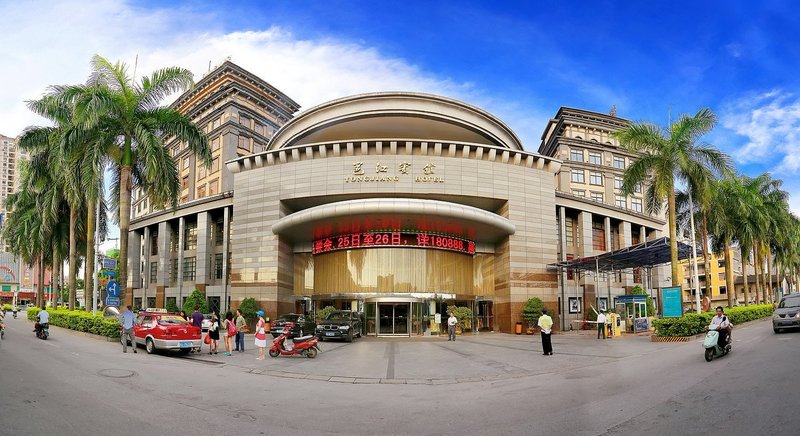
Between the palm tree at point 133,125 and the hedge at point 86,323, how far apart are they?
59.4 inches

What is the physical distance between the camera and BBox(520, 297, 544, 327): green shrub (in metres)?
33.8

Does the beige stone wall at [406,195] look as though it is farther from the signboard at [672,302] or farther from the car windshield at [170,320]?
the car windshield at [170,320]

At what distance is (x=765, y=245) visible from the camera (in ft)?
147

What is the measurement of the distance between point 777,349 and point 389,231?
22836mm

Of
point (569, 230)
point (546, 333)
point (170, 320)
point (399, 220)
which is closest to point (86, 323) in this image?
point (170, 320)

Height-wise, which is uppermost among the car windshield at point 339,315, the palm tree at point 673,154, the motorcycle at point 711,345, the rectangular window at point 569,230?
the palm tree at point 673,154

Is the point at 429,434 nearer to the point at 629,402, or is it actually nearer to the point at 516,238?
the point at 629,402

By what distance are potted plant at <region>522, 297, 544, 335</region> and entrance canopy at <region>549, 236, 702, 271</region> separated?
316 cm

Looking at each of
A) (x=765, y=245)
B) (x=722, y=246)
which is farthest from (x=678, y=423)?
(x=765, y=245)

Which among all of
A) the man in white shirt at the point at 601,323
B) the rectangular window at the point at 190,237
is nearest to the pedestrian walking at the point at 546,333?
the man in white shirt at the point at 601,323

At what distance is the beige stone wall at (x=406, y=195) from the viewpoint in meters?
34.4

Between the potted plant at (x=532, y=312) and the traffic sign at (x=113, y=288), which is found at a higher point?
the traffic sign at (x=113, y=288)

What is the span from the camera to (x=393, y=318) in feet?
108

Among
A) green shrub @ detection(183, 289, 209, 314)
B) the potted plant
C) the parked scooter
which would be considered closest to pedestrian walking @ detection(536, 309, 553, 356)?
the parked scooter
